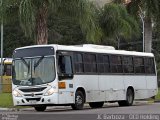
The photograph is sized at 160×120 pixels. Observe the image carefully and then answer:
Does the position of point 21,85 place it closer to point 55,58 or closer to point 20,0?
point 55,58

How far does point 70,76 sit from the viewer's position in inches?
1013

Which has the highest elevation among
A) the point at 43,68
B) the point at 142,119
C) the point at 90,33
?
the point at 90,33

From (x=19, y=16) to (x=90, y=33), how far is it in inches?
190

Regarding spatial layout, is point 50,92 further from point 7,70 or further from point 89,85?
point 7,70

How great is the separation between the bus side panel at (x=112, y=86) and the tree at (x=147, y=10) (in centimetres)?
864

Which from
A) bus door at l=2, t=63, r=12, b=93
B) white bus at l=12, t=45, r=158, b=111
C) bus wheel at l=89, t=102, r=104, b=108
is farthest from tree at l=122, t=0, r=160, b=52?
bus door at l=2, t=63, r=12, b=93

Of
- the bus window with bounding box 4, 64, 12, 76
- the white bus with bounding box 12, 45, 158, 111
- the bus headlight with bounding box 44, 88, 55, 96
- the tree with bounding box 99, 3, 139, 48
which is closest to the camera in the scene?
the bus headlight with bounding box 44, 88, 55, 96

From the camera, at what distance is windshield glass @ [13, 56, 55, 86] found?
25062mm

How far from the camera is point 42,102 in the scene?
81.7 ft

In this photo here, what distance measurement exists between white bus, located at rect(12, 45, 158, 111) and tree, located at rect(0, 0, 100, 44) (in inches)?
122

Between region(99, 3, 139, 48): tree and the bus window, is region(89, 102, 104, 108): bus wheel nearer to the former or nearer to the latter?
region(99, 3, 139, 48): tree

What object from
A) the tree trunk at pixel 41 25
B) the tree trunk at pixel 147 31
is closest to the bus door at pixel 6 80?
the tree trunk at pixel 147 31

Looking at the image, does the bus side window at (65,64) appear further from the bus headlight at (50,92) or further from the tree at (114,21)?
the tree at (114,21)

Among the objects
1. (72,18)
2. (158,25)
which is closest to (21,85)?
(72,18)
